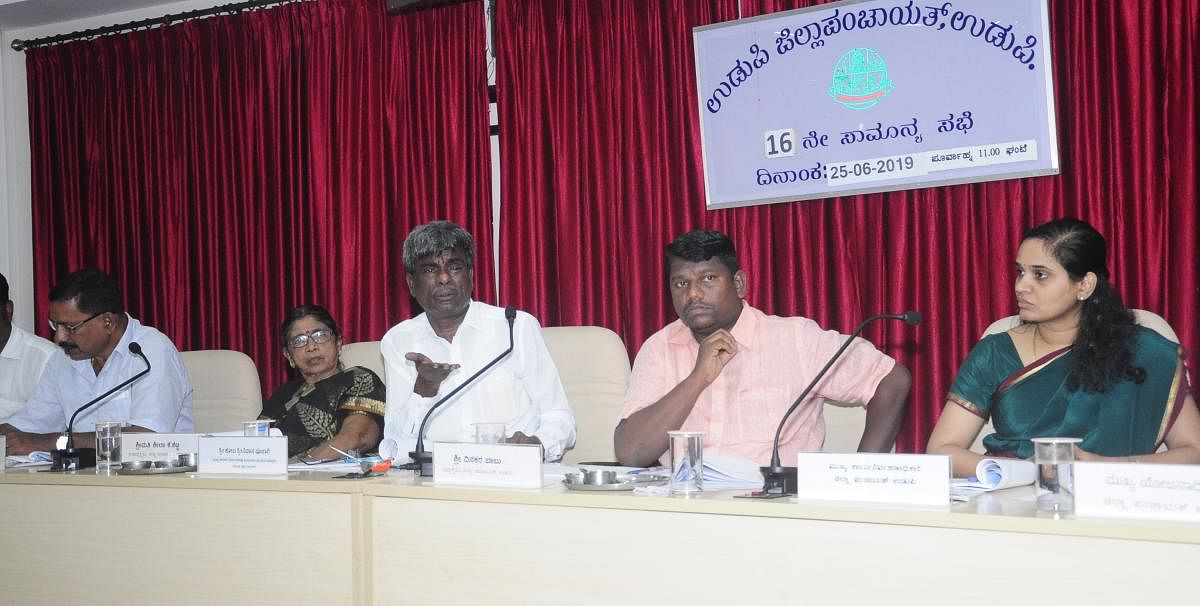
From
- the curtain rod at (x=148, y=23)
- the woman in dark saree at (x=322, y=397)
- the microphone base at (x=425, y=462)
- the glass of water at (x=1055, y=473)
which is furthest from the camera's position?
the curtain rod at (x=148, y=23)

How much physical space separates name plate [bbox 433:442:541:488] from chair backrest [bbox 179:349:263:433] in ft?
5.48

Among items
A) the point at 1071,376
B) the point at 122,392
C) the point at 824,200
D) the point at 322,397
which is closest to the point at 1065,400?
the point at 1071,376

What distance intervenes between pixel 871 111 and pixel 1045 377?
1076 mm

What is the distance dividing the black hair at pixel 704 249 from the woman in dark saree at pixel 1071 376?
0.63 metres

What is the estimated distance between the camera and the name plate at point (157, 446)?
2385 mm

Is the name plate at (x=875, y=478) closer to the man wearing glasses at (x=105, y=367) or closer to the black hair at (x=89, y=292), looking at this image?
the man wearing glasses at (x=105, y=367)

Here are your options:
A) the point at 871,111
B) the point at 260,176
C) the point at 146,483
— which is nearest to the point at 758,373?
the point at 871,111

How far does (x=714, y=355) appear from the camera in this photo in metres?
2.47

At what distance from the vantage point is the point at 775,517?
158 cm

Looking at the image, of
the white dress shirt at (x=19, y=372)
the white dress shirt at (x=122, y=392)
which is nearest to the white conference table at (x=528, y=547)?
the white dress shirt at (x=122, y=392)

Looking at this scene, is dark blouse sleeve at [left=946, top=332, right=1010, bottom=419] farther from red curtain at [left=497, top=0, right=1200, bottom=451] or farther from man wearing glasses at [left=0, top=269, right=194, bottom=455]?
man wearing glasses at [left=0, top=269, right=194, bottom=455]

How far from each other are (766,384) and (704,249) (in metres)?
0.37

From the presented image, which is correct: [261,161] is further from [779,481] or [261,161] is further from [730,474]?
[779,481]

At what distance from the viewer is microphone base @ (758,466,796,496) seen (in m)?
1.69
